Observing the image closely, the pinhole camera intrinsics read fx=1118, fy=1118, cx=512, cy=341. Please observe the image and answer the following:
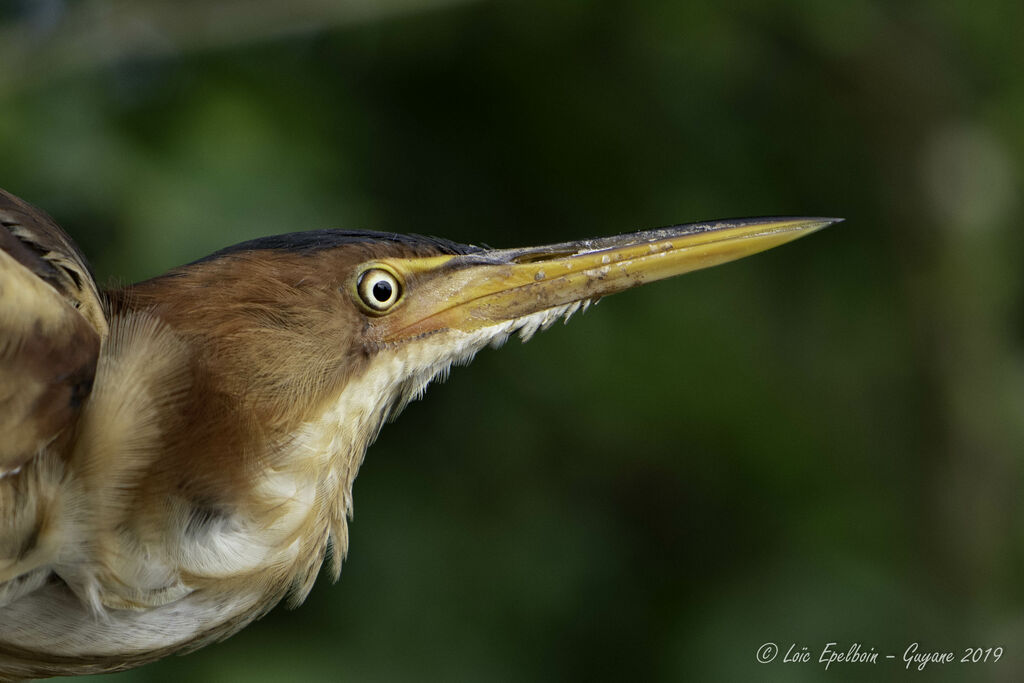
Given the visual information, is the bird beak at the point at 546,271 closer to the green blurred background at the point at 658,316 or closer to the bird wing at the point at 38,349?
the bird wing at the point at 38,349

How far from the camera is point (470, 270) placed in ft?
5.56

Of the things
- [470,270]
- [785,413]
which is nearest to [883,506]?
[785,413]

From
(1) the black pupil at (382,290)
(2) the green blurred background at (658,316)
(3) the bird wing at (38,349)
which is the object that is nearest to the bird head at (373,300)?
(1) the black pupil at (382,290)

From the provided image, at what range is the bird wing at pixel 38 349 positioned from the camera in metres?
1.33

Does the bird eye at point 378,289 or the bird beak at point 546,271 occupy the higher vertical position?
the bird eye at point 378,289

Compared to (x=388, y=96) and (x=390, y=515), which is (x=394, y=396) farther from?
(x=388, y=96)

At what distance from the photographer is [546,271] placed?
1.73 m

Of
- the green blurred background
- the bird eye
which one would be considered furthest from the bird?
the green blurred background

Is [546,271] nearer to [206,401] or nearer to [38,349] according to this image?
[206,401]

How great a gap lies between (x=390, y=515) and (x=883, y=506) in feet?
4.74

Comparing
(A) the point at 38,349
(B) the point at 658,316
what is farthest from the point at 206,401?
(B) the point at 658,316

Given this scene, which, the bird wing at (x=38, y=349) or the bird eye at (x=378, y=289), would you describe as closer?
the bird wing at (x=38, y=349)

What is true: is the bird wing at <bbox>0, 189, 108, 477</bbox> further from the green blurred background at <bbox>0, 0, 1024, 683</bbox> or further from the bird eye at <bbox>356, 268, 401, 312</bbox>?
the green blurred background at <bbox>0, 0, 1024, 683</bbox>

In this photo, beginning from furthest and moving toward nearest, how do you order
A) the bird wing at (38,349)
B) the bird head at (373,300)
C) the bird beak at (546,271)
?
1. the bird beak at (546,271)
2. the bird head at (373,300)
3. the bird wing at (38,349)
